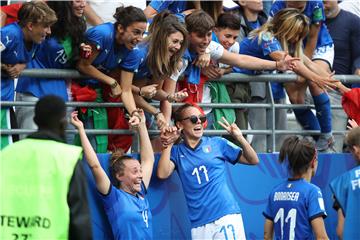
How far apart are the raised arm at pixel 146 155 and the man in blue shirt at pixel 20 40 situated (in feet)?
4.01

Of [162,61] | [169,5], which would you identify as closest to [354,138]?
[162,61]

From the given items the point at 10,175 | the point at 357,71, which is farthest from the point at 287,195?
the point at 10,175

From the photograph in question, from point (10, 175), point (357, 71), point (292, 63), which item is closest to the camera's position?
point (10, 175)

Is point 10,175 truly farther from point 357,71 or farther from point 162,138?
point 357,71

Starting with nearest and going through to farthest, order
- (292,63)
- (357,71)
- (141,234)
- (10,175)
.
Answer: (10,175), (141,234), (292,63), (357,71)

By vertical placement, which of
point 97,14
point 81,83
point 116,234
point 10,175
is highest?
point 97,14

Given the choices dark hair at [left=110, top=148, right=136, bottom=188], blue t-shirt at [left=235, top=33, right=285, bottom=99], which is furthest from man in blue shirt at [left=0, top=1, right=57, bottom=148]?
blue t-shirt at [left=235, top=33, right=285, bottom=99]

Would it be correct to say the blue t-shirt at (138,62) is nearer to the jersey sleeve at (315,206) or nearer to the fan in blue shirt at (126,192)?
the fan in blue shirt at (126,192)

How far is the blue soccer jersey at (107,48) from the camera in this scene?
1024 cm

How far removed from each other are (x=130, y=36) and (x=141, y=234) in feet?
6.16

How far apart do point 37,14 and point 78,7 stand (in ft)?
2.05

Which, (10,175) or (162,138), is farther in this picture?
(162,138)

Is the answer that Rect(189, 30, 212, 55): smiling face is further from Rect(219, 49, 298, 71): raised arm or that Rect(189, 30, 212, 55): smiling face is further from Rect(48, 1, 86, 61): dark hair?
Rect(48, 1, 86, 61): dark hair

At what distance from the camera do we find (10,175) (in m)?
7.35
